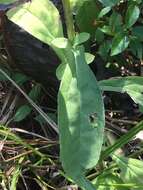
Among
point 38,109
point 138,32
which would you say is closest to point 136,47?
point 138,32

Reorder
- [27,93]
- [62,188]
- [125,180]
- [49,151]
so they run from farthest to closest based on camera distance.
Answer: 1. [27,93]
2. [49,151]
3. [62,188]
4. [125,180]

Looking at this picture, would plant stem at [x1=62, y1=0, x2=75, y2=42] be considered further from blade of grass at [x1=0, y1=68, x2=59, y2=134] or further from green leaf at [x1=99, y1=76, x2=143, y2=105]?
blade of grass at [x1=0, y1=68, x2=59, y2=134]

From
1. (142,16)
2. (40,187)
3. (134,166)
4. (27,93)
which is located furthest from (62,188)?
(142,16)

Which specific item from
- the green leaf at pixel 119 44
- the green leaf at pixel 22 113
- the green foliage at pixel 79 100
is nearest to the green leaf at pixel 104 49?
the green leaf at pixel 119 44

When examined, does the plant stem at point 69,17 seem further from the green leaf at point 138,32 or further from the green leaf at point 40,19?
the green leaf at point 138,32

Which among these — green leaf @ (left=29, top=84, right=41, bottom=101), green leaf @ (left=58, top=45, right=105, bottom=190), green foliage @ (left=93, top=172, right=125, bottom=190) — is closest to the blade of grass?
green leaf @ (left=29, top=84, right=41, bottom=101)

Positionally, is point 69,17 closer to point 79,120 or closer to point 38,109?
point 79,120

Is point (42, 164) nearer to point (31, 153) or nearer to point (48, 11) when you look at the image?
point (31, 153)
